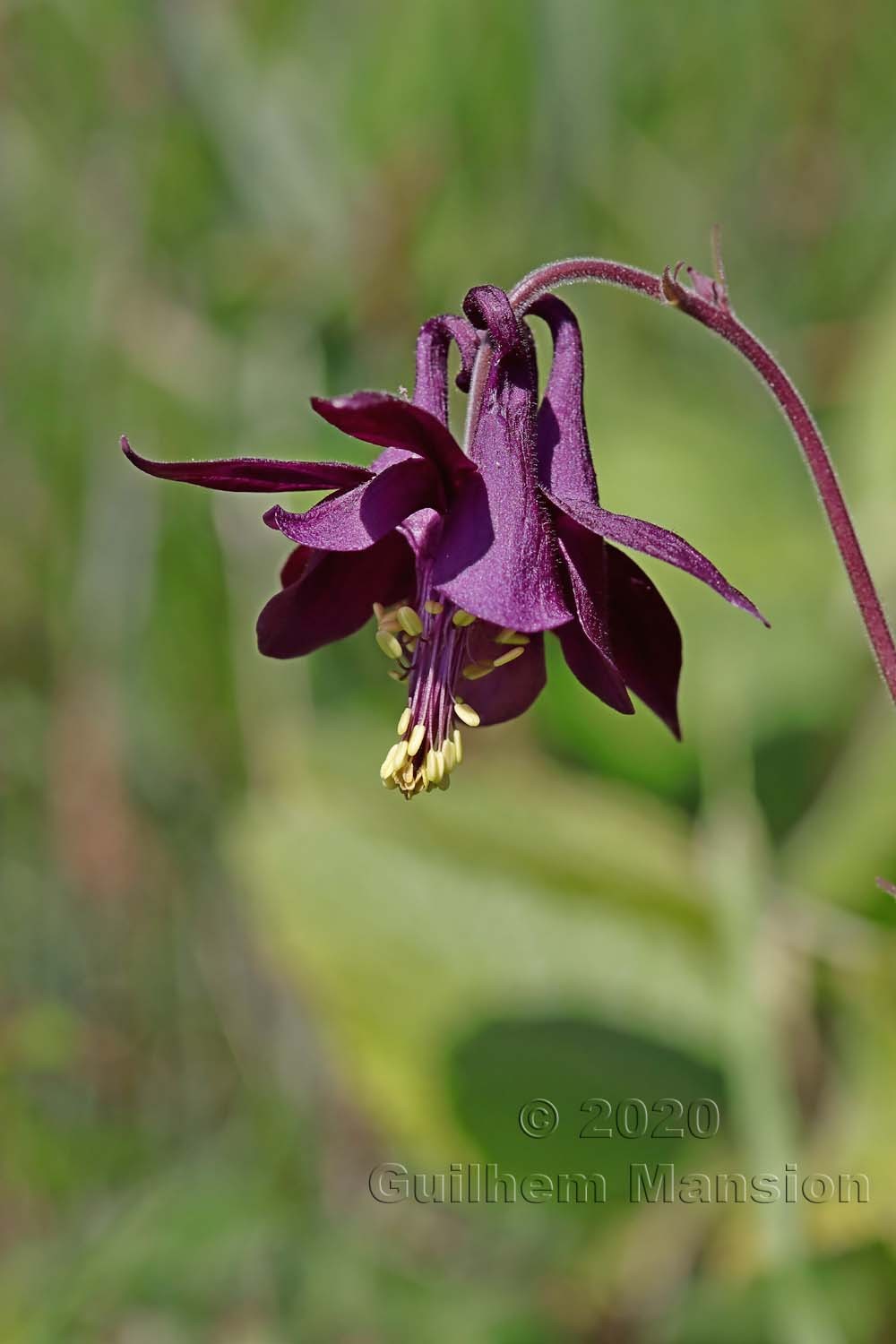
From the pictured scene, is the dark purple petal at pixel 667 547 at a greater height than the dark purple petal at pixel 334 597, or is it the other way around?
the dark purple petal at pixel 334 597

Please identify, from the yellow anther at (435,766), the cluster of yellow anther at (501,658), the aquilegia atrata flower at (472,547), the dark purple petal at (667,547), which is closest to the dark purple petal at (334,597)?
the aquilegia atrata flower at (472,547)

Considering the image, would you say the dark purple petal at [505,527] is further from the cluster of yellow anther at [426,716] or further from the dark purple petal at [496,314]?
the cluster of yellow anther at [426,716]

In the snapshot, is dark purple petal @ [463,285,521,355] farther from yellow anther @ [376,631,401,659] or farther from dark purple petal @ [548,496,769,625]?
yellow anther @ [376,631,401,659]

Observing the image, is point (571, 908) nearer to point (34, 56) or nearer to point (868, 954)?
point (868, 954)

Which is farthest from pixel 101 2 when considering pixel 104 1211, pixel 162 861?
pixel 104 1211

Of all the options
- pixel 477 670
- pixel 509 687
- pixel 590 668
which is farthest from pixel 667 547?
pixel 509 687
